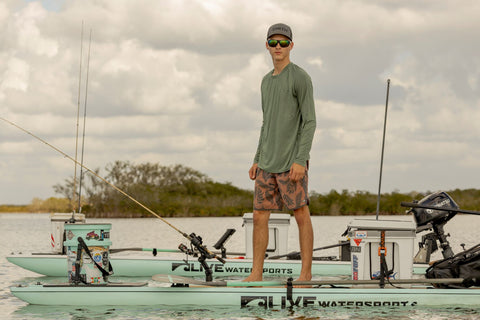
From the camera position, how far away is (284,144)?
714 cm

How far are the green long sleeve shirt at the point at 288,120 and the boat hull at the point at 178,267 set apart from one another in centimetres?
402

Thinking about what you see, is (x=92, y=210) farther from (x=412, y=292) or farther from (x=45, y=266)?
(x=412, y=292)

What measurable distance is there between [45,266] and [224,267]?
3.05 metres

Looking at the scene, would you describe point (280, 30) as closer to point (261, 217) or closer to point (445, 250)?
point (261, 217)

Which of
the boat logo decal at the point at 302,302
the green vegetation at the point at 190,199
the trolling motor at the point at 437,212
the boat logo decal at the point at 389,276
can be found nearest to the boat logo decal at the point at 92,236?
the boat logo decal at the point at 302,302

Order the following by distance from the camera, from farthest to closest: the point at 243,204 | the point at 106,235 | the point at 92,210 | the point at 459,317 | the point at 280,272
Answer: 1. the point at 243,204
2. the point at 92,210
3. the point at 280,272
4. the point at 106,235
5. the point at 459,317

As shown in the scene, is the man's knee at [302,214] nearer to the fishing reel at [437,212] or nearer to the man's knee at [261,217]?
the man's knee at [261,217]

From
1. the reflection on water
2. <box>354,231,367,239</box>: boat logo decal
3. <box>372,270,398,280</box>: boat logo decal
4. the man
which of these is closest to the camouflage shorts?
the man

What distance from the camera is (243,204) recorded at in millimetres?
67938

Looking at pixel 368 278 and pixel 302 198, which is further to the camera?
pixel 368 278

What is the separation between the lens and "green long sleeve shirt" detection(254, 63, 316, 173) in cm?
705

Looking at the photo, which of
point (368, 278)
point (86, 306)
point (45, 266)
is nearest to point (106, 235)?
point (86, 306)

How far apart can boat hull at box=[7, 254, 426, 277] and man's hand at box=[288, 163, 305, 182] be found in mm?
4185

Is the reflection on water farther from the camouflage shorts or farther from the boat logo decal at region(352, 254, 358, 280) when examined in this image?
the camouflage shorts
